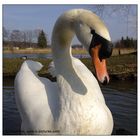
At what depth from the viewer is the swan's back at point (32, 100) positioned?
2.92 meters

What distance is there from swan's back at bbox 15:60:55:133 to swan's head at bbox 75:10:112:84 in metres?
0.61

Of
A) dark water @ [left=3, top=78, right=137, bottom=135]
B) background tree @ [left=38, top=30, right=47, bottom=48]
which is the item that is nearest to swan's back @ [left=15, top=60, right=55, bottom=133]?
background tree @ [left=38, top=30, right=47, bottom=48]

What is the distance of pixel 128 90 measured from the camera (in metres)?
4.52

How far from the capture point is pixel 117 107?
158 inches

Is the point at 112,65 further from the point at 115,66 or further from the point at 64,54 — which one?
the point at 64,54

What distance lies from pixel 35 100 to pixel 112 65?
190 centimetres

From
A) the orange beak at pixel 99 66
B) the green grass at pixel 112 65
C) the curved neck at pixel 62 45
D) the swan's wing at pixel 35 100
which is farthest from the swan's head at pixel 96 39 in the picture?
the green grass at pixel 112 65

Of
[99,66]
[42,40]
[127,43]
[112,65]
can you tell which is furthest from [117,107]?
[99,66]

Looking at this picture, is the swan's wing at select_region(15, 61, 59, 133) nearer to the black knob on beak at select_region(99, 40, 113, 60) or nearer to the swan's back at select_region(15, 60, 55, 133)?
the swan's back at select_region(15, 60, 55, 133)

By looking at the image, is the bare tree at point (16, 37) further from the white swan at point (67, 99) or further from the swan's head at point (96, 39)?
the swan's head at point (96, 39)

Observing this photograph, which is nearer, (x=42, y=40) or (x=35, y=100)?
(x=35, y=100)

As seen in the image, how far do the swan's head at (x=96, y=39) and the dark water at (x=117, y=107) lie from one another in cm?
99

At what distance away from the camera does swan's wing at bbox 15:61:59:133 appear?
2.92 meters

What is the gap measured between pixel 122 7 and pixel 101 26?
102 cm
